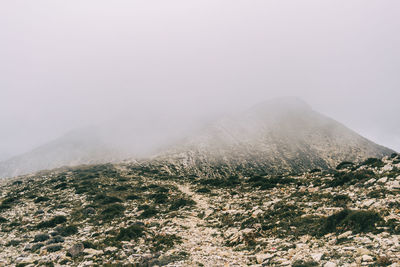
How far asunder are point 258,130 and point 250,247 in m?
121

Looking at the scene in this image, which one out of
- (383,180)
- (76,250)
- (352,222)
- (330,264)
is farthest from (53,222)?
(383,180)

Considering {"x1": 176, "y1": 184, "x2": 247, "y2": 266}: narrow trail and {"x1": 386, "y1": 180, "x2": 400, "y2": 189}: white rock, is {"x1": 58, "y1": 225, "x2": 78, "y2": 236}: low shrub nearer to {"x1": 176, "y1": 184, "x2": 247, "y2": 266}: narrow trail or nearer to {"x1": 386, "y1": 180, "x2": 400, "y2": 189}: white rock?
{"x1": 176, "y1": 184, "x2": 247, "y2": 266}: narrow trail

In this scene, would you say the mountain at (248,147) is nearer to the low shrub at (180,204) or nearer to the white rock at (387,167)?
the low shrub at (180,204)

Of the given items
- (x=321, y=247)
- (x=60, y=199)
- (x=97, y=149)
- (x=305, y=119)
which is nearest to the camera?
(x=321, y=247)

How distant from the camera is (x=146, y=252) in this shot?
13516 millimetres

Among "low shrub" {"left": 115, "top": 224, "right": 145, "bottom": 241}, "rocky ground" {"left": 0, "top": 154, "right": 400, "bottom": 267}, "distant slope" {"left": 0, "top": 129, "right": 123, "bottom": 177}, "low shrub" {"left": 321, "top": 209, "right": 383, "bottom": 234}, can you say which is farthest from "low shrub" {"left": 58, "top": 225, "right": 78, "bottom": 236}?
"distant slope" {"left": 0, "top": 129, "right": 123, "bottom": 177}

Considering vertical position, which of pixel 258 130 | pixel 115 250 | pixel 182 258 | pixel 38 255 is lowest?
pixel 258 130

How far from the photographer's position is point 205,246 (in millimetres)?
14094

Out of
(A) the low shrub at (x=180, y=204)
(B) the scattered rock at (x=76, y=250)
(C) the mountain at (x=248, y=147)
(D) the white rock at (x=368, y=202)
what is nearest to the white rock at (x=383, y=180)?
(D) the white rock at (x=368, y=202)

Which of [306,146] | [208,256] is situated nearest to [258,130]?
[306,146]

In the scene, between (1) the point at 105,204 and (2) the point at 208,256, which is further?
(1) the point at 105,204

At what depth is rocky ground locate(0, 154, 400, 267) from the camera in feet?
33.9

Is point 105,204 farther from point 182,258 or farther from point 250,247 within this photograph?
point 250,247

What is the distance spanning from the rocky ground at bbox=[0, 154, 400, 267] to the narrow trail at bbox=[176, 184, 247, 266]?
0.20ft
